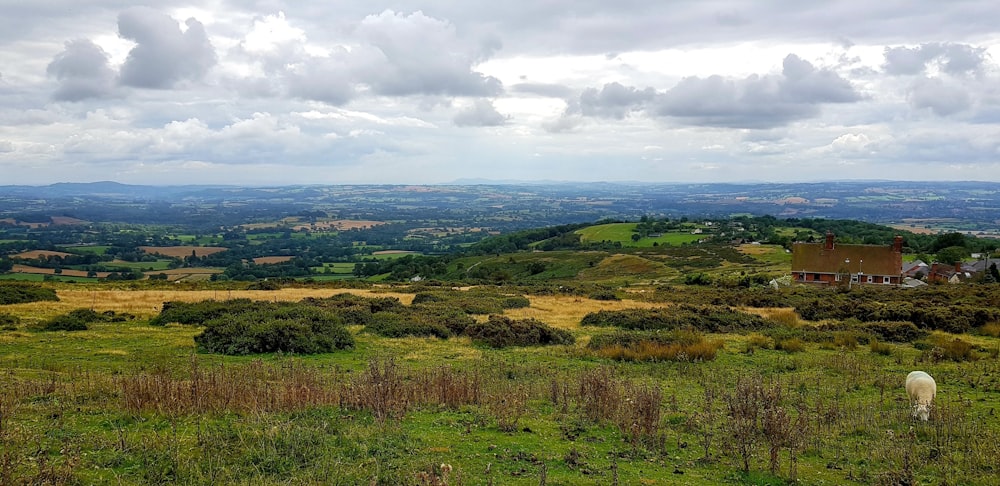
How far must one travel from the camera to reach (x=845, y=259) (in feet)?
183

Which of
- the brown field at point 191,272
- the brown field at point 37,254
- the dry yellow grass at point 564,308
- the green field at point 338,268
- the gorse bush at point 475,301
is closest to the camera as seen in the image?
the dry yellow grass at point 564,308

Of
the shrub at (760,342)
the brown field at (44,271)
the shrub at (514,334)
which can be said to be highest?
the shrub at (514,334)

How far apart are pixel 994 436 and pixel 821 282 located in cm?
4961

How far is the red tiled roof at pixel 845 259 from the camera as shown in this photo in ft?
181

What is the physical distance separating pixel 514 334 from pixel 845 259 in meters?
45.3

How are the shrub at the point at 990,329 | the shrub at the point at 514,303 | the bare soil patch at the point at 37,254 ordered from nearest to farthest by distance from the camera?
the shrub at the point at 990,329
the shrub at the point at 514,303
the bare soil patch at the point at 37,254

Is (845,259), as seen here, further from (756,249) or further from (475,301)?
(475,301)

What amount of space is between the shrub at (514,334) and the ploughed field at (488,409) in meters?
0.10

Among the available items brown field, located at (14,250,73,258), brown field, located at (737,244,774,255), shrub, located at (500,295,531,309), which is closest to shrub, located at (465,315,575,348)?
shrub, located at (500,295,531,309)

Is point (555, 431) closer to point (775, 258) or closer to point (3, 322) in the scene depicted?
point (3, 322)

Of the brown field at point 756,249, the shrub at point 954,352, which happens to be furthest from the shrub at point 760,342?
the brown field at point 756,249

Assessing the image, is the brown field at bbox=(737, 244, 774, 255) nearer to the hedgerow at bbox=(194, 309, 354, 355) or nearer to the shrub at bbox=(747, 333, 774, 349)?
the shrub at bbox=(747, 333, 774, 349)

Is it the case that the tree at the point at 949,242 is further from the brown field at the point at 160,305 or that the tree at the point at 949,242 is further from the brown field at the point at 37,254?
the brown field at the point at 37,254

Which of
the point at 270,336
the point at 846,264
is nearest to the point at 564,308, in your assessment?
the point at 270,336
